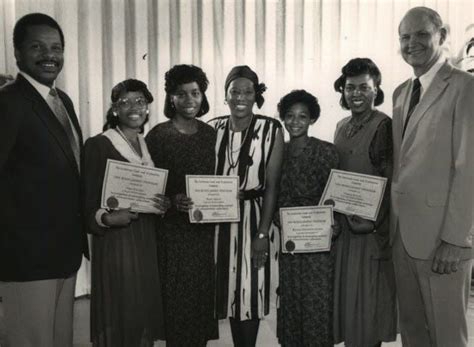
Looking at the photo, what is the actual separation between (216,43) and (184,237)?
9.43 feet

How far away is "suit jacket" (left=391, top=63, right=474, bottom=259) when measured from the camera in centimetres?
223

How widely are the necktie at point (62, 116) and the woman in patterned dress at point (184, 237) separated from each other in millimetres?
622

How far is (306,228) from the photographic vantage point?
263cm

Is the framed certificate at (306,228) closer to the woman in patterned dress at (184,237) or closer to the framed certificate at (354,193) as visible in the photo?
the framed certificate at (354,193)

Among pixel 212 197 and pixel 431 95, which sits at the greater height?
pixel 431 95

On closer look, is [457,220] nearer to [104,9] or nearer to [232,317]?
[232,317]

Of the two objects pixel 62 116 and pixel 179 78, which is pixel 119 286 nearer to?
pixel 62 116

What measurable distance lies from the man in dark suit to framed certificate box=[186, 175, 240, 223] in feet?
2.14

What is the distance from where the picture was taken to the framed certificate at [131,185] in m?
2.48

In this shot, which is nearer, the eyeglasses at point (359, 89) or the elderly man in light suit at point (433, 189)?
the elderly man in light suit at point (433, 189)

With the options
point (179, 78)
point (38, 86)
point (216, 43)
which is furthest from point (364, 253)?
point (216, 43)

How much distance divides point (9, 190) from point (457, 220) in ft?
6.45

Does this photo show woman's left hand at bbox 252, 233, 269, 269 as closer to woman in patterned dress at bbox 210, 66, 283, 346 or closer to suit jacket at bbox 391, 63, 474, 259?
woman in patterned dress at bbox 210, 66, 283, 346

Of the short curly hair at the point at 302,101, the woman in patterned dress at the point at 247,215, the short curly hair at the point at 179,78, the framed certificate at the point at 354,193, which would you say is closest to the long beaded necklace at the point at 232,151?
the woman in patterned dress at the point at 247,215
